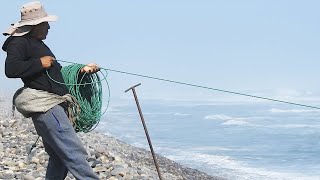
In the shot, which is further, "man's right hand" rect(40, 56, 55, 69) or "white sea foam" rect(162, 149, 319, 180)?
"white sea foam" rect(162, 149, 319, 180)

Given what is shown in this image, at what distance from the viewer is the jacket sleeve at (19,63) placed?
4465 millimetres

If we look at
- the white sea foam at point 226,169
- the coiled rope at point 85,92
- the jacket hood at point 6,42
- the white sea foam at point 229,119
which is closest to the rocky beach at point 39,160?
the coiled rope at point 85,92

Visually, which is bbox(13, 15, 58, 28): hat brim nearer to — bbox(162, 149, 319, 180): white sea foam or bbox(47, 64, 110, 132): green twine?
bbox(47, 64, 110, 132): green twine

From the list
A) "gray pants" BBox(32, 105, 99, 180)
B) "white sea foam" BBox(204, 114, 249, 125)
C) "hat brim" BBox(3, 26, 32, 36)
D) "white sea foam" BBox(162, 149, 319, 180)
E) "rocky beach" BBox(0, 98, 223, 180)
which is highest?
"hat brim" BBox(3, 26, 32, 36)

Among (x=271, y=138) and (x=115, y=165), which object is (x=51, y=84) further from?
(x=271, y=138)

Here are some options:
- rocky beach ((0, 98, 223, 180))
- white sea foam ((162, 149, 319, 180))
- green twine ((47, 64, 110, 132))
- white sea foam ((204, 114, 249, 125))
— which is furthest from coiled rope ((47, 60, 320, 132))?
white sea foam ((204, 114, 249, 125))

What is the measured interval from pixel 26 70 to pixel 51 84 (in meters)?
0.27

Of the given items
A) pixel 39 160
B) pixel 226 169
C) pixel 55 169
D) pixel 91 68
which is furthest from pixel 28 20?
pixel 226 169

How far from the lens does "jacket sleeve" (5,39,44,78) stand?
4465 millimetres

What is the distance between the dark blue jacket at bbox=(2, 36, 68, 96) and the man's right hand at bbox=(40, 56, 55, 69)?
0.08 ft

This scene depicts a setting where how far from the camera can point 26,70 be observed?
4.49 m

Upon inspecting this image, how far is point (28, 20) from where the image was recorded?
15.3ft

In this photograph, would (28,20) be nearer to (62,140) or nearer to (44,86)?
(44,86)

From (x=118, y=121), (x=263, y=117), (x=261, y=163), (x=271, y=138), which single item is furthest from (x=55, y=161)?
(x=263, y=117)
